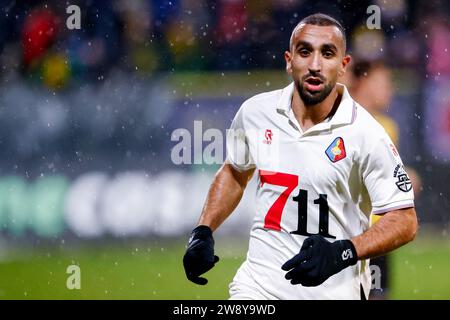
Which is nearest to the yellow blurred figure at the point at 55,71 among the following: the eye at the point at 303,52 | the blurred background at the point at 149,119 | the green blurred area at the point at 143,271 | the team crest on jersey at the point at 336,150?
the blurred background at the point at 149,119

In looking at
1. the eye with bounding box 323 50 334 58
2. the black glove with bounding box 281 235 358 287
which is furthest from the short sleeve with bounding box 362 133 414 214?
the eye with bounding box 323 50 334 58

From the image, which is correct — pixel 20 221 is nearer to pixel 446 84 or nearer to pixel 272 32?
pixel 272 32

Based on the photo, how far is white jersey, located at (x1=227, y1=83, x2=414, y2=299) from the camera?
3.83 metres

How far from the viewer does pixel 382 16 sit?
7820 millimetres

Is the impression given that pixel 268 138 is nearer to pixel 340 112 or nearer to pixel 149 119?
pixel 340 112

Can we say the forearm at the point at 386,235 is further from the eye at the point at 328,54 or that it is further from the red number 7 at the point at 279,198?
the eye at the point at 328,54

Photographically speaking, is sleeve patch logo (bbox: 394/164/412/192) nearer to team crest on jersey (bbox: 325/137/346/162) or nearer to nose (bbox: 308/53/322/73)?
team crest on jersey (bbox: 325/137/346/162)

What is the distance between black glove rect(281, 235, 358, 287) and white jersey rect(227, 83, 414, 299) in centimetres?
25

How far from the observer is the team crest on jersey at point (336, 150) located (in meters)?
3.91

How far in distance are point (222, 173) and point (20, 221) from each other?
3989 mm

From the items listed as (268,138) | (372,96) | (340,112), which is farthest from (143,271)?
(340,112)

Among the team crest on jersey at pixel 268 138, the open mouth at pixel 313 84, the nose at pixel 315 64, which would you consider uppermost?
the nose at pixel 315 64

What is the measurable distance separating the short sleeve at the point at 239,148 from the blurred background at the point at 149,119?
3007mm
